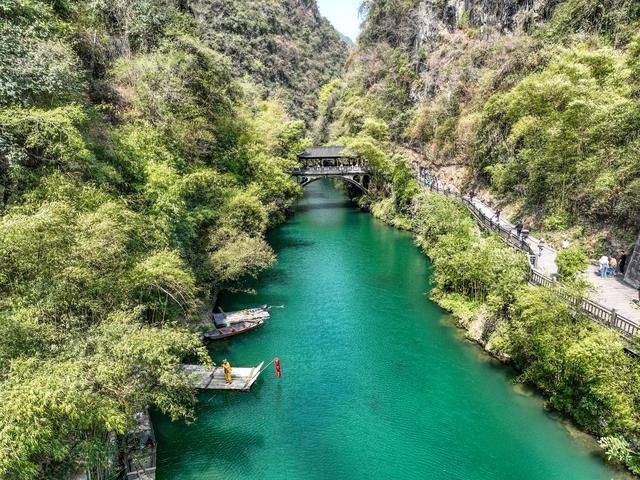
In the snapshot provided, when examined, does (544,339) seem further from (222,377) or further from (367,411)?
(222,377)

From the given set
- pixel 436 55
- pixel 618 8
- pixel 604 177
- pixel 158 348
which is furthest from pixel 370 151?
pixel 158 348

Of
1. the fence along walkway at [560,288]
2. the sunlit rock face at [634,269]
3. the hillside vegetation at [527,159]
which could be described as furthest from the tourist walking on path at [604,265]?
the hillside vegetation at [527,159]

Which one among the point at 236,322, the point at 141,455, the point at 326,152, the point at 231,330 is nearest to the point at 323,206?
the point at 326,152

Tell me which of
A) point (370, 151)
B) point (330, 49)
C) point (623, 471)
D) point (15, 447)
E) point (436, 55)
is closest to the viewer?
point (15, 447)

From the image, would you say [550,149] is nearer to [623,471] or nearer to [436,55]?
[623,471]

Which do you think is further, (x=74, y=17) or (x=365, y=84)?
(x=365, y=84)
